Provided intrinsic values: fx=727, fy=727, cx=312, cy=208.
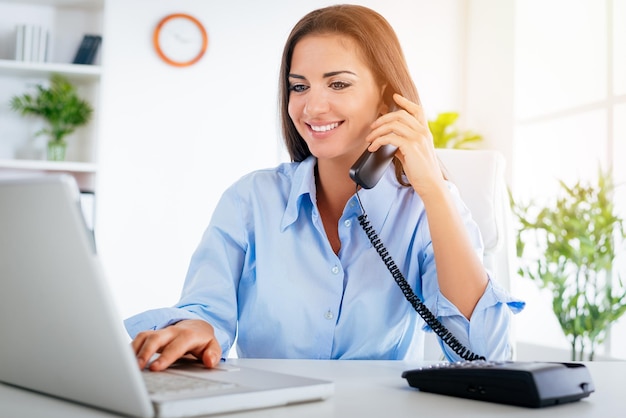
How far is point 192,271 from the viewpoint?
147 centimetres

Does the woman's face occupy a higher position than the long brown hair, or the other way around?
the long brown hair

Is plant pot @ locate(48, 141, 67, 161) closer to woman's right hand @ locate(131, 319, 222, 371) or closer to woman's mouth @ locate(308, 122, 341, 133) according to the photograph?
woman's mouth @ locate(308, 122, 341, 133)

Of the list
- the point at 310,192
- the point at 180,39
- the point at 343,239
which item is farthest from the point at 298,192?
the point at 180,39

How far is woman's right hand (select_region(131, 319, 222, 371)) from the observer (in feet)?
2.87

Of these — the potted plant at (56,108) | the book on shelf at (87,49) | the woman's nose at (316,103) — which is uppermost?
the book on shelf at (87,49)

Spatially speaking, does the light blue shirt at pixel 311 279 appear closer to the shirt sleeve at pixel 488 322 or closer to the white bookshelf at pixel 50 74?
the shirt sleeve at pixel 488 322

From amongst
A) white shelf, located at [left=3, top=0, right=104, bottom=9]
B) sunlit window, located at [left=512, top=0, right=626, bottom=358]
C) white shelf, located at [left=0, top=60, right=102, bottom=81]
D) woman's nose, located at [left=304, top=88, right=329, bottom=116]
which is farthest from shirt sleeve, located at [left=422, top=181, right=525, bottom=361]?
white shelf, located at [left=3, top=0, right=104, bottom=9]

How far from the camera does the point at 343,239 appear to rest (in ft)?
4.88

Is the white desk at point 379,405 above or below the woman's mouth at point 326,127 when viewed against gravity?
below

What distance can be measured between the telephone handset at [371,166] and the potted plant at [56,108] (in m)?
2.51

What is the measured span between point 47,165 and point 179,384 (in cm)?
297

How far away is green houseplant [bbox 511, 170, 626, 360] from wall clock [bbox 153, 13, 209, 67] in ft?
6.55

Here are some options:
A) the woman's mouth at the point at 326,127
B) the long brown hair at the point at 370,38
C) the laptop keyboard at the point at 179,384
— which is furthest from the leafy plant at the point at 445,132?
the laptop keyboard at the point at 179,384

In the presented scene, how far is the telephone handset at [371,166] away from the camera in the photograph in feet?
4.69
